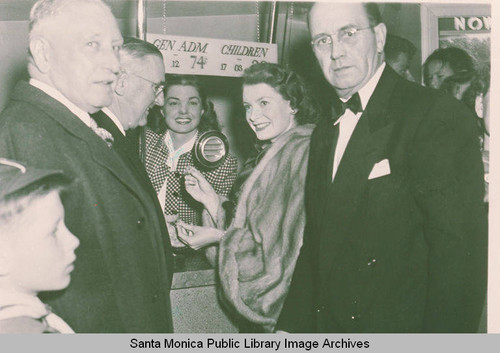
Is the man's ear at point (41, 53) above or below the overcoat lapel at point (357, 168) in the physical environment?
above

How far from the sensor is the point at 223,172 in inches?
68.4

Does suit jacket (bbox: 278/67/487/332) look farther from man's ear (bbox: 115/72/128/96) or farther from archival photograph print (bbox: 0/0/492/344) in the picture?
man's ear (bbox: 115/72/128/96)

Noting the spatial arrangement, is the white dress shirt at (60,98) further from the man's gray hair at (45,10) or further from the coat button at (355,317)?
the coat button at (355,317)

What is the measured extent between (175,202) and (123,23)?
0.71m

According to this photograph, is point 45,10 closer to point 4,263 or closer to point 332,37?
point 4,263

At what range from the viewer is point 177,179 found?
5.44ft

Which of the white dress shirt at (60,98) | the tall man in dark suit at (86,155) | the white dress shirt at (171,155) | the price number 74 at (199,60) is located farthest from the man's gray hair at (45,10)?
the white dress shirt at (171,155)

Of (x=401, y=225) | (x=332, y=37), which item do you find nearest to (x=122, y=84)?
(x=332, y=37)

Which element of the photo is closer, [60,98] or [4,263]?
[4,263]

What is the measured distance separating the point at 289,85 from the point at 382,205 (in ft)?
2.27

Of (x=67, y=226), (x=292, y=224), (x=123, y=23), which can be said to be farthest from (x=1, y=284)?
(x=123, y=23)

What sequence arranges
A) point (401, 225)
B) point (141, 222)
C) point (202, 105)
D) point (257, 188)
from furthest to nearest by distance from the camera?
point (202, 105), point (257, 188), point (141, 222), point (401, 225)

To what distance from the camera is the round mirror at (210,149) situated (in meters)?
1.59
